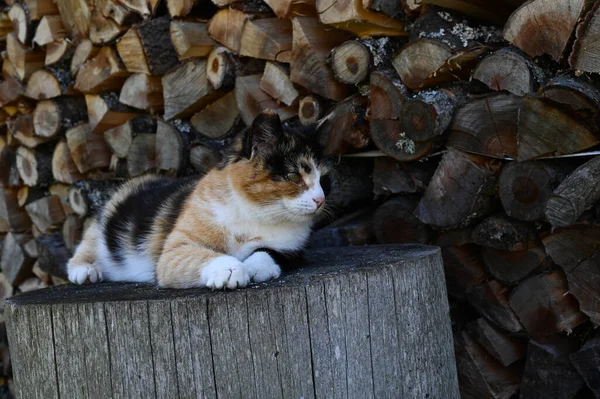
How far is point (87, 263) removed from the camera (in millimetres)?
2920

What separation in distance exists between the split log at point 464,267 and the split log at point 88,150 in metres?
2.11

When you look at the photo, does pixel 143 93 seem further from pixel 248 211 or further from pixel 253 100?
pixel 248 211

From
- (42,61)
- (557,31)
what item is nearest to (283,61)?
(557,31)

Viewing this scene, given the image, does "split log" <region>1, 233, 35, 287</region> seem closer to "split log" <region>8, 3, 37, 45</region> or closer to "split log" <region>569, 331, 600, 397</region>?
"split log" <region>8, 3, 37, 45</region>

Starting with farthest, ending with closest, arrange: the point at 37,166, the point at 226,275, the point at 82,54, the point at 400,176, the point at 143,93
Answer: the point at 37,166, the point at 82,54, the point at 143,93, the point at 400,176, the point at 226,275

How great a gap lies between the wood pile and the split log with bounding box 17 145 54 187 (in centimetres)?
44

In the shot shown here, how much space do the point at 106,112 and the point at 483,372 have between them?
239 centimetres

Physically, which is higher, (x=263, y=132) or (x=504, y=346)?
(x=263, y=132)

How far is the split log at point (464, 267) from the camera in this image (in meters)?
2.69

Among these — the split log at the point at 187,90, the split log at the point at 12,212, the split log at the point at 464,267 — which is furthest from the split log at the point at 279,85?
the split log at the point at 12,212

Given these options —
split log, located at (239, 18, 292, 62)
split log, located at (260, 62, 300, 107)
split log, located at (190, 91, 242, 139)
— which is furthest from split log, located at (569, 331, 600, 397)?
split log, located at (190, 91, 242, 139)

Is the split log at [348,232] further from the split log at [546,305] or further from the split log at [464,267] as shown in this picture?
the split log at [546,305]

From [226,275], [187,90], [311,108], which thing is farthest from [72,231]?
[226,275]

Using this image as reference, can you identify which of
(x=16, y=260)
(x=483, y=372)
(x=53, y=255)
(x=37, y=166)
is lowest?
(x=16, y=260)
